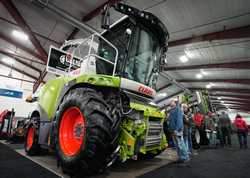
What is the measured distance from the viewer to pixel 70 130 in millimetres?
3291

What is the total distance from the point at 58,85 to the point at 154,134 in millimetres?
2320

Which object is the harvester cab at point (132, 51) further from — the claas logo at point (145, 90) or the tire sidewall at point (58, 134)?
the tire sidewall at point (58, 134)

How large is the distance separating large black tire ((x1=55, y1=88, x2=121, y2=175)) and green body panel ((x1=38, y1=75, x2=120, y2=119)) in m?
0.22

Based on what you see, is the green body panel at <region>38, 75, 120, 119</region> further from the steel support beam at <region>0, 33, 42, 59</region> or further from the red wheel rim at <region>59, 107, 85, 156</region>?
the steel support beam at <region>0, 33, 42, 59</region>

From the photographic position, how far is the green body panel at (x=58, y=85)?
291cm

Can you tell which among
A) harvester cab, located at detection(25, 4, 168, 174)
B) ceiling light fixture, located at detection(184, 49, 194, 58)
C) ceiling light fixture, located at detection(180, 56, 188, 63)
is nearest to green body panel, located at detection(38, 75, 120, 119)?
harvester cab, located at detection(25, 4, 168, 174)

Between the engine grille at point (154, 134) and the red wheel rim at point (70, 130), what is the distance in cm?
121

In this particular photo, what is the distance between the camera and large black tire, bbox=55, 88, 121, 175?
2.54 m

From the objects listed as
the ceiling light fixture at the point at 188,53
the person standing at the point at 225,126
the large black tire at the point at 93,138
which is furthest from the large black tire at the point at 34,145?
the ceiling light fixture at the point at 188,53

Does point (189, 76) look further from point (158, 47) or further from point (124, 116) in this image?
point (124, 116)

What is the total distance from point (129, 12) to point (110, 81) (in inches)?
60.8

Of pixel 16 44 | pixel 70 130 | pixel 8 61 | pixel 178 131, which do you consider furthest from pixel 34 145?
pixel 8 61

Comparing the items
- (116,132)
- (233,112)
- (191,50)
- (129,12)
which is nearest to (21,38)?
(191,50)

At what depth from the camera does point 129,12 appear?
11.7 feet
